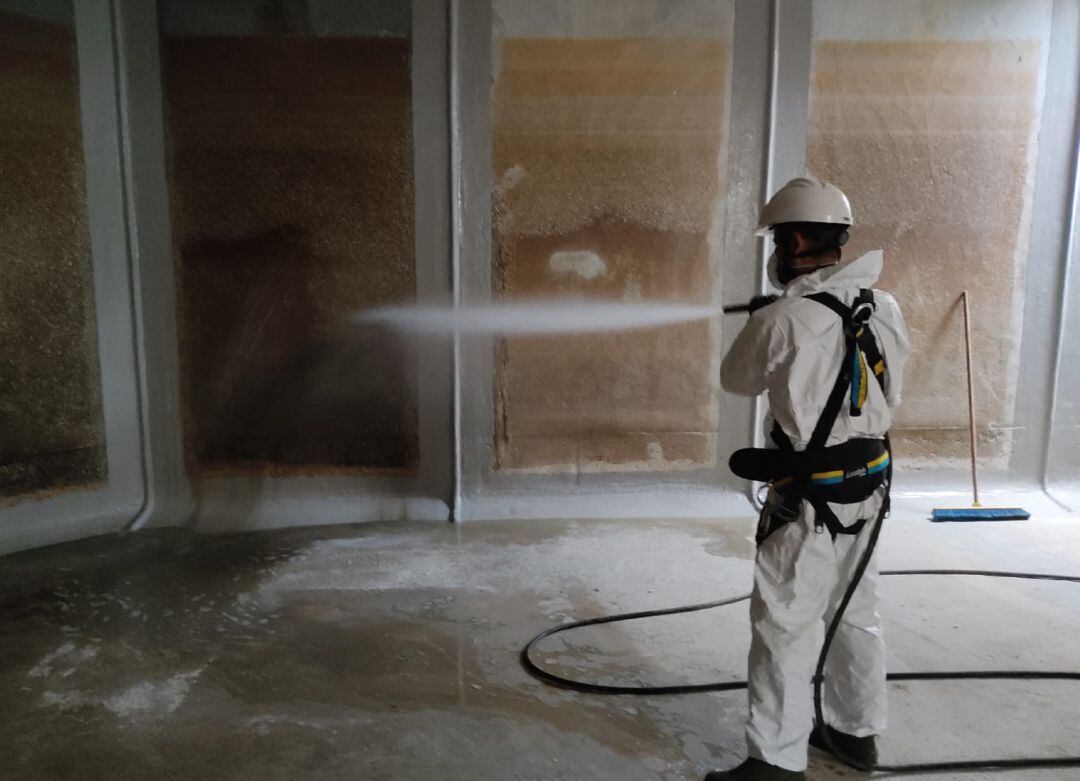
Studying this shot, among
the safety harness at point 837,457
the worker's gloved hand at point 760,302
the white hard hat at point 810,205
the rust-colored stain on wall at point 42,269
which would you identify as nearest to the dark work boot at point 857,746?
the safety harness at point 837,457

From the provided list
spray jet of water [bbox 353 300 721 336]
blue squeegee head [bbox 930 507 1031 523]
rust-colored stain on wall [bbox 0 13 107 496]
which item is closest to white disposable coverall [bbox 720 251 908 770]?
spray jet of water [bbox 353 300 721 336]

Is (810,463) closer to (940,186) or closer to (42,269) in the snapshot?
(940,186)

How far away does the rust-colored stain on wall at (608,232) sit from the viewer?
3.87 metres

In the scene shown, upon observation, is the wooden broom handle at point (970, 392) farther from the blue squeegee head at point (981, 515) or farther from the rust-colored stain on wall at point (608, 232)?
the rust-colored stain on wall at point (608, 232)

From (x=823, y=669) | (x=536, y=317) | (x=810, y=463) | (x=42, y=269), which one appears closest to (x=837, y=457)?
(x=810, y=463)

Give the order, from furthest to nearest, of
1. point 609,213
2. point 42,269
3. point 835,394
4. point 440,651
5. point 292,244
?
point 609,213
point 292,244
point 42,269
point 440,651
point 835,394

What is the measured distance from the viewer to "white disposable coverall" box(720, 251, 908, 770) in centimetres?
175

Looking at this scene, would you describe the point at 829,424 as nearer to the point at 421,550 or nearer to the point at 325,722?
the point at 325,722

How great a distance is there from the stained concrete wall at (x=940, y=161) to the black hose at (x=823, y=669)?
1.34 m

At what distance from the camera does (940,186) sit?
409 centimetres

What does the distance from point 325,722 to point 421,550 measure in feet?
4.69

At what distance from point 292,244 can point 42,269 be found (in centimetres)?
113

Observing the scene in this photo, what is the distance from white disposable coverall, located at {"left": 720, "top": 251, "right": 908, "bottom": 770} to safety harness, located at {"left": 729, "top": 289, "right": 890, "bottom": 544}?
2 centimetres

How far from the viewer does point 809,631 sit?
1759 mm
